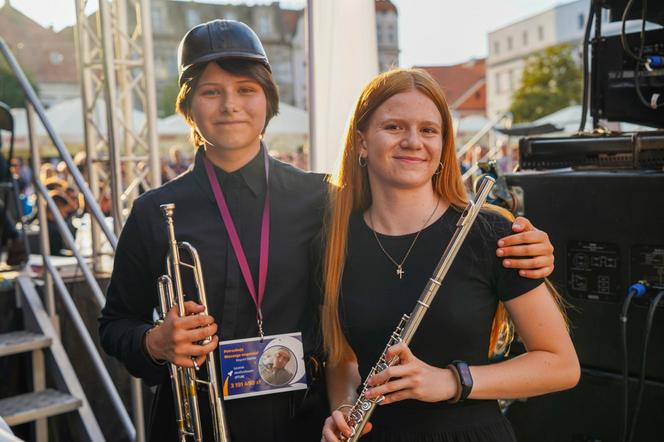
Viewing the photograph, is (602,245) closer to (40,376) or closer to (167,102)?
(40,376)

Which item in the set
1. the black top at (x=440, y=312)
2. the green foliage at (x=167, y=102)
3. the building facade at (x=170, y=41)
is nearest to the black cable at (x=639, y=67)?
the black top at (x=440, y=312)

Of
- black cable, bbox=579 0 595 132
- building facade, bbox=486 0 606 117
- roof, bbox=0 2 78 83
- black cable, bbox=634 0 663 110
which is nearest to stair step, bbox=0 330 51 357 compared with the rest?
black cable, bbox=579 0 595 132

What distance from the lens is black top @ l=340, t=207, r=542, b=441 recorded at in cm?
183

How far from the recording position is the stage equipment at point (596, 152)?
2.77 m

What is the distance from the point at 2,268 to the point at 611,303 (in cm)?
402

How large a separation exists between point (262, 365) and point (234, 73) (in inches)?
36.4

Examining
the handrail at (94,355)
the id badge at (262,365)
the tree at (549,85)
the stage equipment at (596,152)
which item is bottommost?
the handrail at (94,355)

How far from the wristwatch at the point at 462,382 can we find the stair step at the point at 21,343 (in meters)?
2.80

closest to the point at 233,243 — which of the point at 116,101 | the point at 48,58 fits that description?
the point at 116,101

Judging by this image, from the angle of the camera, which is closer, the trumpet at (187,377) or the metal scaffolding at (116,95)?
the trumpet at (187,377)

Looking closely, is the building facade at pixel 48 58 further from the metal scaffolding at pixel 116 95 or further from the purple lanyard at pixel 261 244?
the purple lanyard at pixel 261 244

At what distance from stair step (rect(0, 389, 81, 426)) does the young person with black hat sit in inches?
62.0

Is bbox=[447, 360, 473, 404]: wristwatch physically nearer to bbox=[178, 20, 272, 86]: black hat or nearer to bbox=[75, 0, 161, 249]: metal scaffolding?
bbox=[178, 20, 272, 86]: black hat

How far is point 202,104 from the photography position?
7.02 feet
